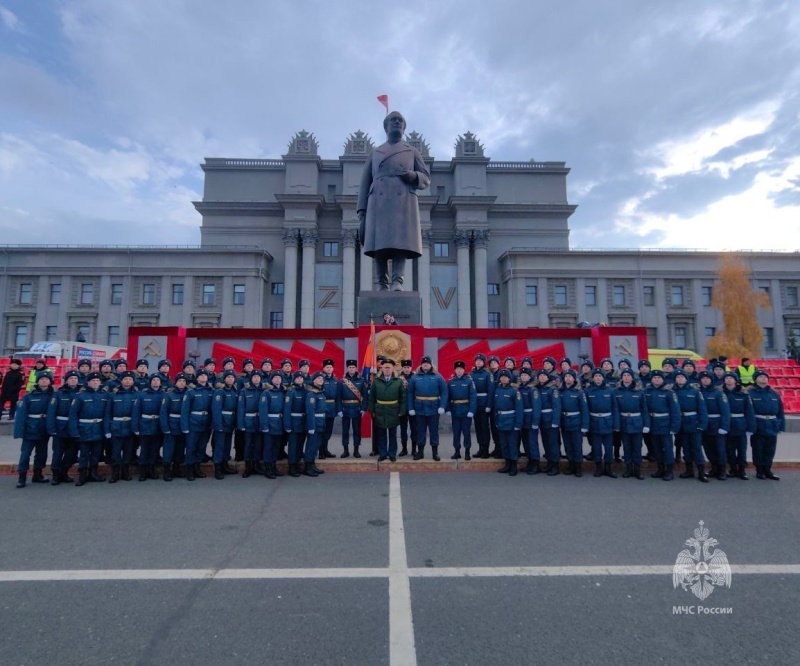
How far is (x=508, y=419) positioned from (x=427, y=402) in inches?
54.5

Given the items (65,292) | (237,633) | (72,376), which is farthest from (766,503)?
(65,292)

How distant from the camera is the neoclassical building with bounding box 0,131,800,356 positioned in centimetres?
4591

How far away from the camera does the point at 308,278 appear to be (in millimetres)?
48125

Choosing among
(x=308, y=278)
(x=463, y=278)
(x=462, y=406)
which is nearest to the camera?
(x=462, y=406)

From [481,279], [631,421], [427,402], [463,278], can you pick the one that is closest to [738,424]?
[631,421]

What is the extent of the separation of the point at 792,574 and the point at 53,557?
647 cm

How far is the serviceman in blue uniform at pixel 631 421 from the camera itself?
294 inches

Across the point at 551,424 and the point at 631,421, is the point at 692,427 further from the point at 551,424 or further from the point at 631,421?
the point at 551,424

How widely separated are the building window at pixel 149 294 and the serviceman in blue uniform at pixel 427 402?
148 feet

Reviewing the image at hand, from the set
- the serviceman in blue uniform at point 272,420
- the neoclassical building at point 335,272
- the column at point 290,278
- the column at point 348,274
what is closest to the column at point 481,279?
the neoclassical building at point 335,272

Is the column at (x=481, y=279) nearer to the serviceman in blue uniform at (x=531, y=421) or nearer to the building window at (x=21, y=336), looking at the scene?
the serviceman in blue uniform at (x=531, y=421)

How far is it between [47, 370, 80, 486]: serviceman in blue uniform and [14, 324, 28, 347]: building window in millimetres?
49333

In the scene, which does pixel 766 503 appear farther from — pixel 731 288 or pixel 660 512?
pixel 731 288

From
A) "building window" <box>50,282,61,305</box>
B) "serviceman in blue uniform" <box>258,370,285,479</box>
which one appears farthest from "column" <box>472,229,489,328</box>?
"building window" <box>50,282,61,305</box>
